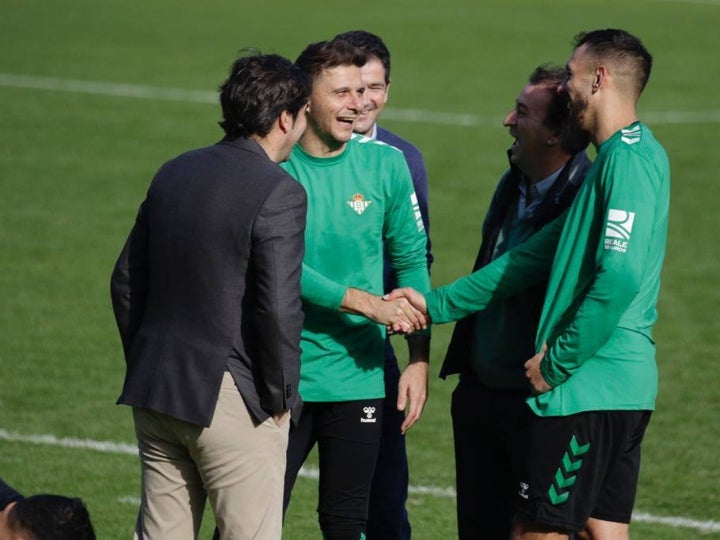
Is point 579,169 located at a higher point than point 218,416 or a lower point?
higher

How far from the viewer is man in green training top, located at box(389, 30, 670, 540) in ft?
16.2

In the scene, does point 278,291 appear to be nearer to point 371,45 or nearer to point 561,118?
point 561,118

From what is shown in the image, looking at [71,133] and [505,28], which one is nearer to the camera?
[71,133]

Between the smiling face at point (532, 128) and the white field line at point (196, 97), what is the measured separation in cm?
1407

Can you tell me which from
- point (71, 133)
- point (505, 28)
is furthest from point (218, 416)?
point (505, 28)

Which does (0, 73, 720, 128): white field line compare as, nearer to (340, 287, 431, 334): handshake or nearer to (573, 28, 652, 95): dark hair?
(340, 287, 431, 334): handshake

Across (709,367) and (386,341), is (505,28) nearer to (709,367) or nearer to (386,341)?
(709,367)

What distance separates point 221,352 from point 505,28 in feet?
82.6

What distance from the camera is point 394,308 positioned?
229 inches

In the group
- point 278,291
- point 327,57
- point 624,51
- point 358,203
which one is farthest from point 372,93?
point 278,291

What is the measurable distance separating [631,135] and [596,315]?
0.65 metres

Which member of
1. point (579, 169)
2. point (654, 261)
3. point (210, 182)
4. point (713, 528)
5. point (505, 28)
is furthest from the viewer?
point (505, 28)

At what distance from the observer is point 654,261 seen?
16.9 feet

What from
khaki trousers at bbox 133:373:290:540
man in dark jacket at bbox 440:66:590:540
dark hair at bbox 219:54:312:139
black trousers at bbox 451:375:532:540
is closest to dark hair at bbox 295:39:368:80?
man in dark jacket at bbox 440:66:590:540
